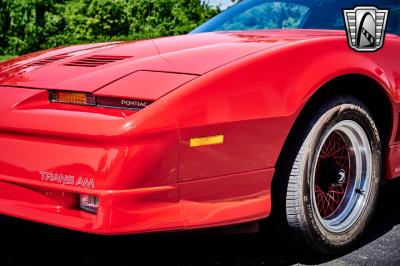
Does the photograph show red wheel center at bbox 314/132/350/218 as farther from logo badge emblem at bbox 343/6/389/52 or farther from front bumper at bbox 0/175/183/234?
front bumper at bbox 0/175/183/234

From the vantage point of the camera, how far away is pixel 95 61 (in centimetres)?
275

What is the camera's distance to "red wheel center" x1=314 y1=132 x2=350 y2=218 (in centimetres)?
290

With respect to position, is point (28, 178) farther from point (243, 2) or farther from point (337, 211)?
point (243, 2)

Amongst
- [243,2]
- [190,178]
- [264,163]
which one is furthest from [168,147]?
[243,2]

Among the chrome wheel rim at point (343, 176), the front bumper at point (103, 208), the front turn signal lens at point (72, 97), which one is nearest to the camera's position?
the front bumper at point (103, 208)

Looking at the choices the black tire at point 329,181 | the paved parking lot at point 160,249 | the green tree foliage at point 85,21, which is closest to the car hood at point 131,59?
the black tire at point 329,181

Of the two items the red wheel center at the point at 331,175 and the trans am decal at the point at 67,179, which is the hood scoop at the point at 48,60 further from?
the red wheel center at the point at 331,175

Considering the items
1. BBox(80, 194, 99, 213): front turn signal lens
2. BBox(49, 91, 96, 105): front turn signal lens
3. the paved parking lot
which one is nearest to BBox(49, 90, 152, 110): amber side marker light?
BBox(49, 91, 96, 105): front turn signal lens

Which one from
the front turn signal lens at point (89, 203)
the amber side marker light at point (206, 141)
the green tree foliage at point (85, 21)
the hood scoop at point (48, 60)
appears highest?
the hood scoop at point (48, 60)

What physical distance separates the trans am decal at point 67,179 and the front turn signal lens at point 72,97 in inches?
11.6

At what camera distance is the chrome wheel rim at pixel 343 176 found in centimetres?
290

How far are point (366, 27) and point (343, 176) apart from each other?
0.78 metres

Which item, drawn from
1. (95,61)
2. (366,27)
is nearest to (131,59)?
(95,61)

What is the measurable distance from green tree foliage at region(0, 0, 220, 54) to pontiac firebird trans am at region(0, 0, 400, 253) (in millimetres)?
11226
